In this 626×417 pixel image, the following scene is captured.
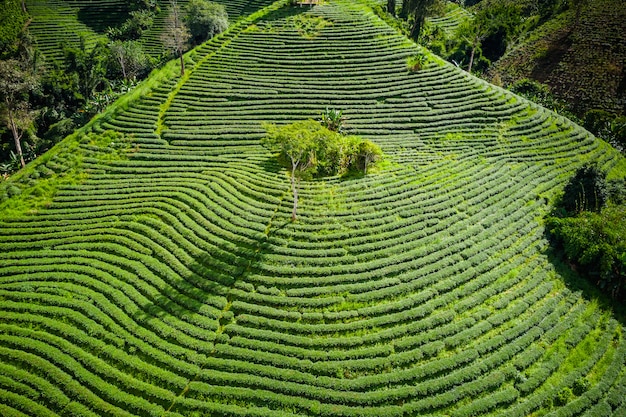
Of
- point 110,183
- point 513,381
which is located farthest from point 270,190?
point 513,381

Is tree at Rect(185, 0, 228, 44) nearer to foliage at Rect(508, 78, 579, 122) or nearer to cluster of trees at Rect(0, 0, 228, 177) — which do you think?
cluster of trees at Rect(0, 0, 228, 177)

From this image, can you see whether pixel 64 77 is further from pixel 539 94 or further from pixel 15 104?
pixel 539 94

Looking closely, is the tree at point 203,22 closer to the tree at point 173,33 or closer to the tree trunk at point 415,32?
the tree at point 173,33

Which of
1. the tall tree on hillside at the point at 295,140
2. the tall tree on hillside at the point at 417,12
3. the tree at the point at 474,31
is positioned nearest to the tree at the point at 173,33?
the tall tree on hillside at the point at 417,12

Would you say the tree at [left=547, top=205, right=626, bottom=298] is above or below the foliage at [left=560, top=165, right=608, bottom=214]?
below

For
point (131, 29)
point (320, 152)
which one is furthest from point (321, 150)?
point (131, 29)

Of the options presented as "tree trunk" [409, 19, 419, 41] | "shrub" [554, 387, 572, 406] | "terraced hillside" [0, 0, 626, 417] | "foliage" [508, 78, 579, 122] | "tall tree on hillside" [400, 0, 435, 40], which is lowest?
"shrub" [554, 387, 572, 406]

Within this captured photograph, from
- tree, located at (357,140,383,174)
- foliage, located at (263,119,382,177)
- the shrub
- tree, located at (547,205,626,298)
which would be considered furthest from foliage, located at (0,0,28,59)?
the shrub
